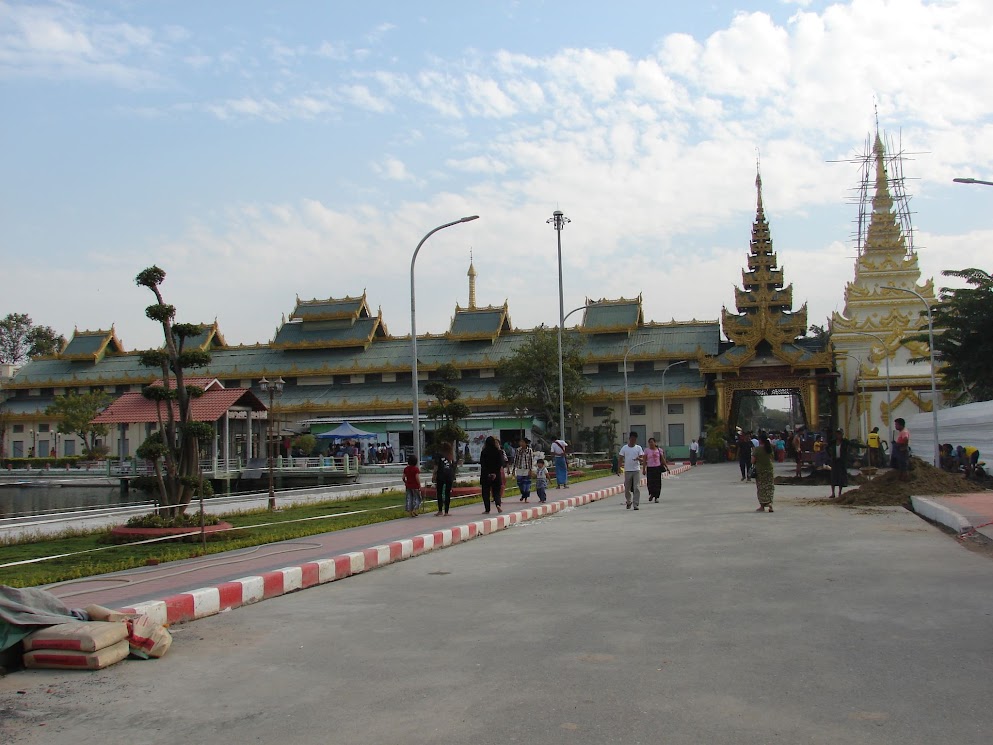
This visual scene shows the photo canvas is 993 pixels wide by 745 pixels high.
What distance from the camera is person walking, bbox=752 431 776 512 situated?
16.5 m

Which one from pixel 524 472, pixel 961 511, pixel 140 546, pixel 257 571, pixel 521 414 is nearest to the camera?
pixel 257 571

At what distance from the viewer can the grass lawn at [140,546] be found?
10359mm

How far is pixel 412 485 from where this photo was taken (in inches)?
668

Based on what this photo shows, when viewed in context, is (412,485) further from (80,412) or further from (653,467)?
(80,412)

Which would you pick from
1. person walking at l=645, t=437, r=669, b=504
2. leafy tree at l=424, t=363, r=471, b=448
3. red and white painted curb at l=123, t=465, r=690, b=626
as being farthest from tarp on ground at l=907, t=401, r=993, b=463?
red and white painted curb at l=123, t=465, r=690, b=626

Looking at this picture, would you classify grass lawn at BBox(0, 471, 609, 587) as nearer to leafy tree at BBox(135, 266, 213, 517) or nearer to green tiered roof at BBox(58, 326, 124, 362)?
leafy tree at BBox(135, 266, 213, 517)

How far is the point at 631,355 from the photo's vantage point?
55.5 m

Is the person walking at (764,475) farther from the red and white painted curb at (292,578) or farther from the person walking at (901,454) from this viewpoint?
the red and white painted curb at (292,578)

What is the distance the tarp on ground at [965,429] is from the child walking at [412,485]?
18801 millimetres

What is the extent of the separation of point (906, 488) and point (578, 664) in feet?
49.0

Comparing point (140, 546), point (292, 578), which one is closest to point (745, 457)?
point (140, 546)

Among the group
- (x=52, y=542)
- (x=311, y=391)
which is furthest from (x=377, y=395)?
(x=52, y=542)

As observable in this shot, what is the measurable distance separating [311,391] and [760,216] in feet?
98.8

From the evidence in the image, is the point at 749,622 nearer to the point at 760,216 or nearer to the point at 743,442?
the point at 743,442
